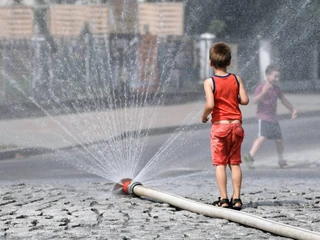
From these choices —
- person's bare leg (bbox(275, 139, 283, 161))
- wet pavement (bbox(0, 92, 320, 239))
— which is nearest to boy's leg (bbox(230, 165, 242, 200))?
wet pavement (bbox(0, 92, 320, 239))

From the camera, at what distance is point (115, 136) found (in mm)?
9867

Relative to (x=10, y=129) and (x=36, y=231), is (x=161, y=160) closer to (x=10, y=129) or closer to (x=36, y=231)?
(x=10, y=129)

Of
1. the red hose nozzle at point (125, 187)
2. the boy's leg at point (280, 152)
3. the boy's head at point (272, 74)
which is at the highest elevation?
the boy's head at point (272, 74)

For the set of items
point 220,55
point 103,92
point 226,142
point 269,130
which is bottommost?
point 103,92

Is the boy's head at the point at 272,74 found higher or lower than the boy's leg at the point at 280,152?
higher

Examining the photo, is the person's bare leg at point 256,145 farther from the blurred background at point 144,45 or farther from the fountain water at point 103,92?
the blurred background at point 144,45

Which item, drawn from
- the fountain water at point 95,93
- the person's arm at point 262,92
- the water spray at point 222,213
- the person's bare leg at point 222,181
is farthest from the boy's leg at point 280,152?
the person's bare leg at point 222,181

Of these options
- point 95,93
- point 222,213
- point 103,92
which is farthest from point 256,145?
point 103,92

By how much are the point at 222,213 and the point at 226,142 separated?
82 centimetres

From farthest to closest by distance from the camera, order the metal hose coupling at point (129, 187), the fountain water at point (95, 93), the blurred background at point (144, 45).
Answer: the blurred background at point (144, 45) < the fountain water at point (95, 93) < the metal hose coupling at point (129, 187)

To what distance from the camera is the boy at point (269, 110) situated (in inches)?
453

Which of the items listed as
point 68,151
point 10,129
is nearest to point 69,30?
point 10,129

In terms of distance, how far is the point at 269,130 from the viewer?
11.6 m

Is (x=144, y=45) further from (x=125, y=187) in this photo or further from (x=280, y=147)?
(x=125, y=187)
